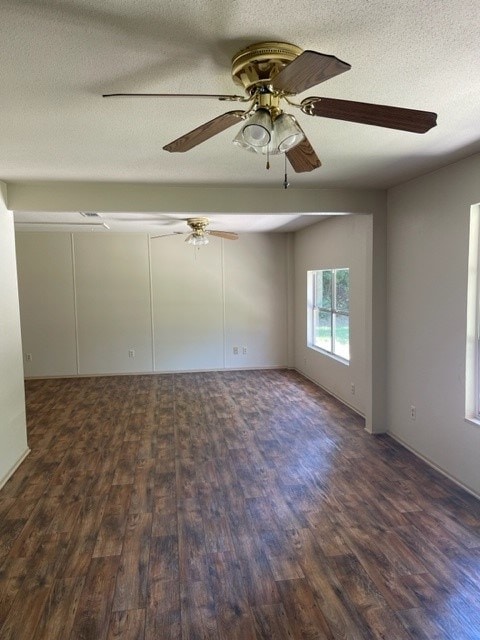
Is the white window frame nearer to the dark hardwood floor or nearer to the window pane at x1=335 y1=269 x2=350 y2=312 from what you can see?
the dark hardwood floor

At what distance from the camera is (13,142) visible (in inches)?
93.6

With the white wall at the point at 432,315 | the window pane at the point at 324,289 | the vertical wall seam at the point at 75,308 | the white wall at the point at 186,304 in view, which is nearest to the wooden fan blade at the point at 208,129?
the white wall at the point at 432,315

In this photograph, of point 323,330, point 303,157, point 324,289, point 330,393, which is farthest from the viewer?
point 323,330

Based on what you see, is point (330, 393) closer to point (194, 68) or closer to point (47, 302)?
point (194, 68)

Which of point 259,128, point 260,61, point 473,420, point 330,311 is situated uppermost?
point 260,61

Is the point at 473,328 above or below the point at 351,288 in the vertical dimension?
below

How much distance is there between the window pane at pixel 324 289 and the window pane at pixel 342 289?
233 mm

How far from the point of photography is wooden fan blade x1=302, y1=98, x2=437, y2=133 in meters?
1.38

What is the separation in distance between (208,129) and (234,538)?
2268mm

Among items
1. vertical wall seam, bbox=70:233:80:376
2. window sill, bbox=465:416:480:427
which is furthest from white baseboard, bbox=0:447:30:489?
window sill, bbox=465:416:480:427

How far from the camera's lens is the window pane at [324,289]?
579 centimetres

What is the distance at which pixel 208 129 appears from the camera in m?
1.59

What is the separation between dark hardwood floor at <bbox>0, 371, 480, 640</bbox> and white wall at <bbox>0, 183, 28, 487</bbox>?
0.66 feet

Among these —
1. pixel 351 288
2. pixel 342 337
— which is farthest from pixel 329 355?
pixel 351 288
